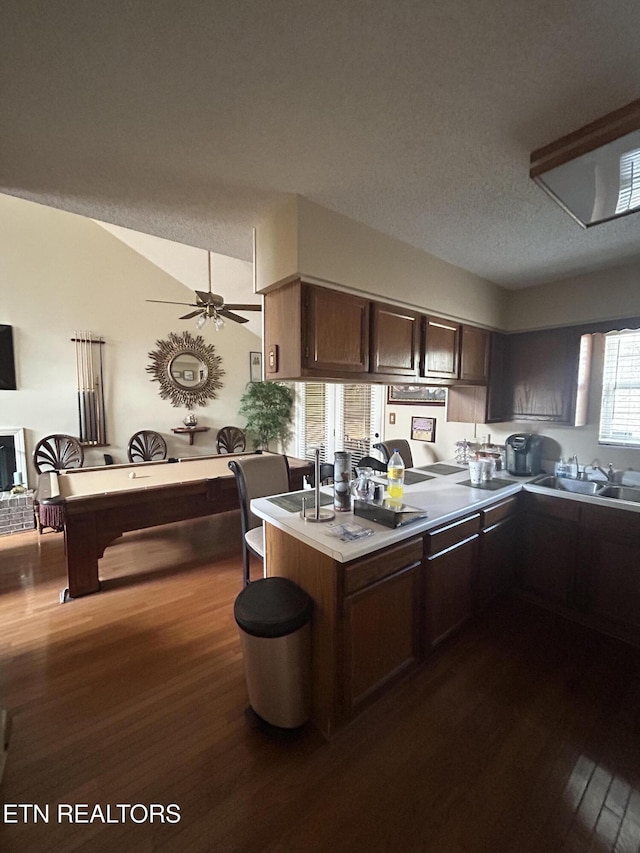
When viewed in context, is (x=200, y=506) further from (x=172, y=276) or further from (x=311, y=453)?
(x=172, y=276)

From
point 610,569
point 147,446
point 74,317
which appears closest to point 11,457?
point 147,446

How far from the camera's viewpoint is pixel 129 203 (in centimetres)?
178

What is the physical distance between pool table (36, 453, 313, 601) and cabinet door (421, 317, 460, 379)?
2.01 metres

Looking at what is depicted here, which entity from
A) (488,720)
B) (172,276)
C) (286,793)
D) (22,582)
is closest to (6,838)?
(286,793)

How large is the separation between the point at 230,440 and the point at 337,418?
1.87m

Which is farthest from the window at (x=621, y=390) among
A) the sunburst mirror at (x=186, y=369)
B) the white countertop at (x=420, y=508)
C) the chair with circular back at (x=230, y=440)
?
the sunburst mirror at (x=186, y=369)

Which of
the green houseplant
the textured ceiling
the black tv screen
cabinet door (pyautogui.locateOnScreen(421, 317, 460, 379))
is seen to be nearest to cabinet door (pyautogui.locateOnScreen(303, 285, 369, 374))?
the textured ceiling

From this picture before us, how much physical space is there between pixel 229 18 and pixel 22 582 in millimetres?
3719

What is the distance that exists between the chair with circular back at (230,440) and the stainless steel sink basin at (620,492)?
187 inches

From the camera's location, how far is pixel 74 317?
4660mm

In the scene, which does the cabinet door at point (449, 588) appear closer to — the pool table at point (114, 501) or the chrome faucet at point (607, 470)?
the chrome faucet at point (607, 470)

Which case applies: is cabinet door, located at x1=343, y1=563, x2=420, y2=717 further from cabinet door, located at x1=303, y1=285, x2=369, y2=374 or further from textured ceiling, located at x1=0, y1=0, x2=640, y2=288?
textured ceiling, located at x1=0, y1=0, x2=640, y2=288

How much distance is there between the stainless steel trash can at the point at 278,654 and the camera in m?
1.53

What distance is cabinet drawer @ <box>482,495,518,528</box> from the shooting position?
7.49ft
